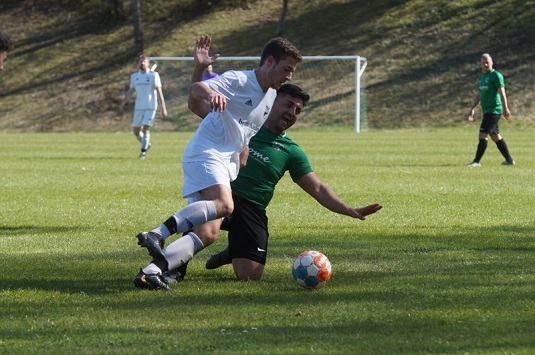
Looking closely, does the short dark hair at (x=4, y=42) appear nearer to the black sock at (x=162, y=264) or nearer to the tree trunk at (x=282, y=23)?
the black sock at (x=162, y=264)

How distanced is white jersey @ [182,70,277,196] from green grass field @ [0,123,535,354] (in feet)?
3.02

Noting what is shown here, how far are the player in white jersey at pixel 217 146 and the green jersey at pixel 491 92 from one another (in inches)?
539

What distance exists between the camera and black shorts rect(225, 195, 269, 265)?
26.9 feet

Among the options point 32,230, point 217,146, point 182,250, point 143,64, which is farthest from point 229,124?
point 143,64

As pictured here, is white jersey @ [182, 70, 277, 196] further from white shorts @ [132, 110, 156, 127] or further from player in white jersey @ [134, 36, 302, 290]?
white shorts @ [132, 110, 156, 127]

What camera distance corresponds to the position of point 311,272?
743cm

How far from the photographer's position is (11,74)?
5469 centimetres

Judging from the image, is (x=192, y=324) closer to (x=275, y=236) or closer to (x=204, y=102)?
(x=204, y=102)

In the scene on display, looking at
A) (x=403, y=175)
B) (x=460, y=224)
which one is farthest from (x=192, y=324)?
(x=403, y=175)

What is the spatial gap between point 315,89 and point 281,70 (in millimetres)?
37910

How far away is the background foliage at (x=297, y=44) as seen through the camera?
4538 centimetres

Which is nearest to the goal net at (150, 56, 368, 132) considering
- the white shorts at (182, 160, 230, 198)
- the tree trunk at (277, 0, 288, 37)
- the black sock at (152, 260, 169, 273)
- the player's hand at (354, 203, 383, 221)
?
the tree trunk at (277, 0, 288, 37)

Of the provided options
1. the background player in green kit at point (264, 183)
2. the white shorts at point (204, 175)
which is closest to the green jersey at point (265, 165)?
the background player in green kit at point (264, 183)

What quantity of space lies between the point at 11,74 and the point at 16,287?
160 ft
